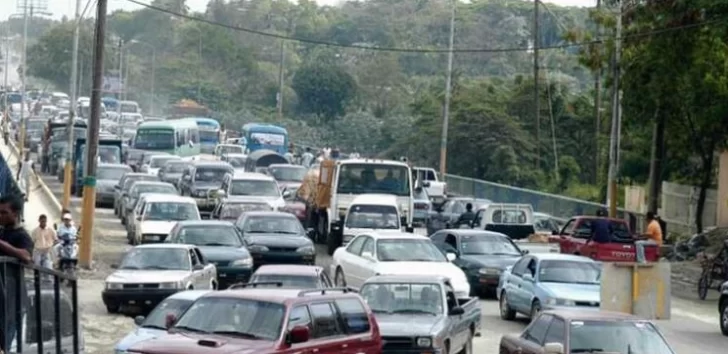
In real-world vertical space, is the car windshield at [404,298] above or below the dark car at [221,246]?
above

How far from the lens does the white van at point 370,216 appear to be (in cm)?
4178

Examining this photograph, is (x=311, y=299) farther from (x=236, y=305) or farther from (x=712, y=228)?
(x=712, y=228)

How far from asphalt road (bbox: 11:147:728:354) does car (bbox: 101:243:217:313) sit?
392mm

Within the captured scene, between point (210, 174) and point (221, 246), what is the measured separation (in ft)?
74.3

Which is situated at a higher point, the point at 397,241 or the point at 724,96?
the point at 724,96

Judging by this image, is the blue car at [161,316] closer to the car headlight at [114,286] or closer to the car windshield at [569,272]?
the car headlight at [114,286]

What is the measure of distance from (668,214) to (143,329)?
40402mm

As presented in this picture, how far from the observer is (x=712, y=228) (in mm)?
52875

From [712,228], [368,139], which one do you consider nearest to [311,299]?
[712,228]

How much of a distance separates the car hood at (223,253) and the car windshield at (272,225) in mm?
3999

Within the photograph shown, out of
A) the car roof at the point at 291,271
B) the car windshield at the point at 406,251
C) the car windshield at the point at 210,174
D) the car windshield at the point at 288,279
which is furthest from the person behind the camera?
the car windshield at the point at 210,174

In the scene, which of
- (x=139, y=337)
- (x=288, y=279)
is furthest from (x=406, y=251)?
(x=139, y=337)

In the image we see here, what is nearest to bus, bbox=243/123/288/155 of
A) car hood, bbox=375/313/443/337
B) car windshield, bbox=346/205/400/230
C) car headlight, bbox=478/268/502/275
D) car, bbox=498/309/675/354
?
car windshield, bbox=346/205/400/230

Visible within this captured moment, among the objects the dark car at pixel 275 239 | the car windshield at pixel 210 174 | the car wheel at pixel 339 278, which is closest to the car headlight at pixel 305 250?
the dark car at pixel 275 239
